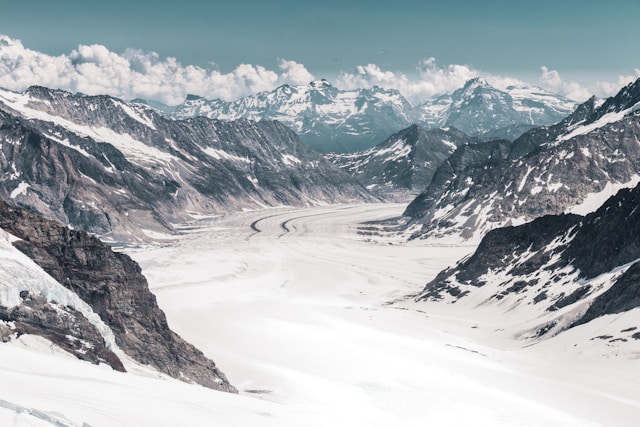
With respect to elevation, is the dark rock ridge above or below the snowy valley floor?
above

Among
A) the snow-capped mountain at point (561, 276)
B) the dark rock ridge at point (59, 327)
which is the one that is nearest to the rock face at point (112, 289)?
the dark rock ridge at point (59, 327)

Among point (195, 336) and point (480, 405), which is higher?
point (195, 336)

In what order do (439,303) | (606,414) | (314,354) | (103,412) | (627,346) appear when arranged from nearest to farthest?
(103,412) → (606,414) → (627,346) → (314,354) → (439,303)

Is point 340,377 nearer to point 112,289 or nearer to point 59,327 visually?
point 112,289

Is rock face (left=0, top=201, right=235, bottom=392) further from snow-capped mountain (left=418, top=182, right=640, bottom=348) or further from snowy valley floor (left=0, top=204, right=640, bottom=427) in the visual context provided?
snow-capped mountain (left=418, top=182, right=640, bottom=348)

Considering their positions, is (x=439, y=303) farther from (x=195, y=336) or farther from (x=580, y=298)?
(x=195, y=336)

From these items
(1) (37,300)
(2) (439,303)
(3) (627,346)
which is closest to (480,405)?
(3) (627,346)

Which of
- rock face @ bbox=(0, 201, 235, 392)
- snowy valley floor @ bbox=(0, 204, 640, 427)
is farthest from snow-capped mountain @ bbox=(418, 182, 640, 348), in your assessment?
rock face @ bbox=(0, 201, 235, 392)

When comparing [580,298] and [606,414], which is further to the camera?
[580,298]
